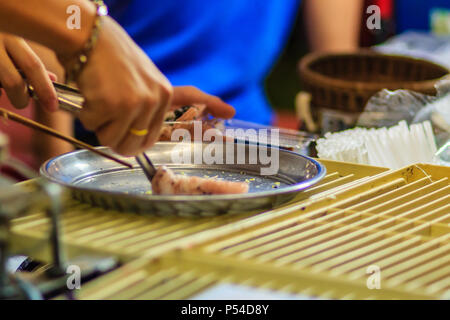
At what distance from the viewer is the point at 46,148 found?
1.99 metres

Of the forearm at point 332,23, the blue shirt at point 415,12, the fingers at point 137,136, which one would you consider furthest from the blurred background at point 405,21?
the fingers at point 137,136

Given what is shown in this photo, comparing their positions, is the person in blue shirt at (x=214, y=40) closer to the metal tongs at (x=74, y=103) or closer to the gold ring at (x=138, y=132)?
the metal tongs at (x=74, y=103)

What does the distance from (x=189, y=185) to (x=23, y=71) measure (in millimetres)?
438

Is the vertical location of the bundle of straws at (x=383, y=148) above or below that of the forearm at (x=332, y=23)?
below

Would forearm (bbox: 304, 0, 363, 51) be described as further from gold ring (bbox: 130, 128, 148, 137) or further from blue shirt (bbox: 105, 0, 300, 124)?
gold ring (bbox: 130, 128, 148, 137)

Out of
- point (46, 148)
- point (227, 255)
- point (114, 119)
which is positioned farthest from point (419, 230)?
point (46, 148)

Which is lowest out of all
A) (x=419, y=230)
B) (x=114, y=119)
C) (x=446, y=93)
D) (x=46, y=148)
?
(x=419, y=230)

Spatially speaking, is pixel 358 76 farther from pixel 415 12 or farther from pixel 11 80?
pixel 415 12

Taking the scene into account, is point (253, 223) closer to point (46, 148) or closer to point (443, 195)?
point (443, 195)

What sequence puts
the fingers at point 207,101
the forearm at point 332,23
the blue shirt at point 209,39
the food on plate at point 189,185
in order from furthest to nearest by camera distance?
the forearm at point 332,23 < the blue shirt at point 209,39 < the fingers at point 207,101 < the food on plate at point 189,185

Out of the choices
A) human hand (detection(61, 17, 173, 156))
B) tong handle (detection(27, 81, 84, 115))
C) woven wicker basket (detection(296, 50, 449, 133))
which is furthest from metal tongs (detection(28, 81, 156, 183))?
woven wicker basket (detection(296, 50, 449, 133))

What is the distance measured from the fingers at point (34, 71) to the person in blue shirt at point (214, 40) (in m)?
0.79

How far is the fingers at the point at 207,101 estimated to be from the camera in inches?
49.8

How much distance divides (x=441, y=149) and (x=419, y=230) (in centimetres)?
39
